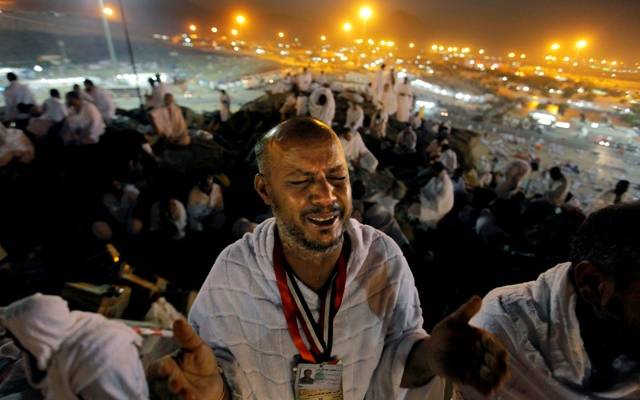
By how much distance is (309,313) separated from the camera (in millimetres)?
1700

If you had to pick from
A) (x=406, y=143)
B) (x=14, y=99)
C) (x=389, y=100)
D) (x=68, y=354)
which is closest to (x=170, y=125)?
(x=14, y=99)

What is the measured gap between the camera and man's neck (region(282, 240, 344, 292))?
169 cm

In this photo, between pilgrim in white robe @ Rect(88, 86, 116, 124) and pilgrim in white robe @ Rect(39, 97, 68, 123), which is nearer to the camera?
pilgrim in white robe @ Rect(39, 97, 68, 123)

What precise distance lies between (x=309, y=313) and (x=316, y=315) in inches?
1.8

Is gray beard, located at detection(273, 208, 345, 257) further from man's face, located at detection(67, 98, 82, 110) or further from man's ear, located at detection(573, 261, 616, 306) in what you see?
man's face, located at detection(67, 98, 82, 110)

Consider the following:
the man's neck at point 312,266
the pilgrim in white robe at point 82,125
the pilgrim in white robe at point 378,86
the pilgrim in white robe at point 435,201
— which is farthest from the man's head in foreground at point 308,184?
the pilgrim in white robe at point 378,86

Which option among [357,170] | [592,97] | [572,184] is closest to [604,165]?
[572,184]

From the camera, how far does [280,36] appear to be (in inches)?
2473

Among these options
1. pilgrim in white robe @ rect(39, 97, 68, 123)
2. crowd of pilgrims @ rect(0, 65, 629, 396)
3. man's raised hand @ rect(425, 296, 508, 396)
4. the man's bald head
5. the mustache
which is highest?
the man's bald head

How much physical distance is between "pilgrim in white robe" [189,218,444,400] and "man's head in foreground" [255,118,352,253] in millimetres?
269

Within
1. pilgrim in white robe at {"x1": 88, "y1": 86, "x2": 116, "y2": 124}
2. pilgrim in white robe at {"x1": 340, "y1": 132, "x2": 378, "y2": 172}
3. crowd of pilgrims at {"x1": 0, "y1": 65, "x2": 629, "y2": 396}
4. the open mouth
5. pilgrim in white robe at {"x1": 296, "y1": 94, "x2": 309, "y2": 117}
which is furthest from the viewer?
pilgrim in white robe at {"x1": 296, "y1": 94, "x2": 309, "y2": 117}

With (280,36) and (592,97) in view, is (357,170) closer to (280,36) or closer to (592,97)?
(592,97)

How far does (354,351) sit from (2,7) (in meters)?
21.1

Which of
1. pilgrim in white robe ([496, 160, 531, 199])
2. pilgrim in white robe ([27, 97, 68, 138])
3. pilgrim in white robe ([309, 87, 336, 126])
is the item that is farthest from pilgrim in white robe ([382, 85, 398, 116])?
pilgrim in white robe ([27, 97, 68, 138])
